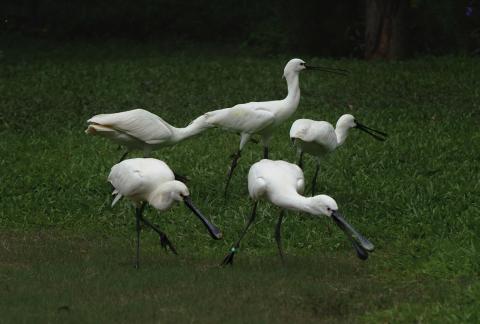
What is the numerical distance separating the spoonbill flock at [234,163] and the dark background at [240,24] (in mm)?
8860

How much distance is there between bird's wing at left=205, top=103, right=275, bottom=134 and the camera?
8.84 m

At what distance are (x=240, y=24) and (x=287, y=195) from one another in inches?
643

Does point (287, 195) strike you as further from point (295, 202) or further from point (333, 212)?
point (333, 212)

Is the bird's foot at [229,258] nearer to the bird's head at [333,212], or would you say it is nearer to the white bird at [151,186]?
the white bird at [151,186]

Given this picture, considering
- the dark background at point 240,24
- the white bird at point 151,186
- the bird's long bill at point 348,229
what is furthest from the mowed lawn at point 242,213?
the dark background at point 240,24

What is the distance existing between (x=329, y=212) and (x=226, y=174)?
3202mm

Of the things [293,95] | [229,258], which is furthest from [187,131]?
[229,258]

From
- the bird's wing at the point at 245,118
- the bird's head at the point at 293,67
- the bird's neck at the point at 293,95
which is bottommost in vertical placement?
the bird's wing at the point at 245,118

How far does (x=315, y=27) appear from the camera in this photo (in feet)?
60.8

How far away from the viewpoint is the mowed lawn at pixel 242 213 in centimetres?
616

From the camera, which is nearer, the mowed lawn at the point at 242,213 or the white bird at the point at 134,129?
the mowed lawn at the point at 242,213

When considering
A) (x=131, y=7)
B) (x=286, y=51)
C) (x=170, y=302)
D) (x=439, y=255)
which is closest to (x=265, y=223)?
(x=439, y=255)

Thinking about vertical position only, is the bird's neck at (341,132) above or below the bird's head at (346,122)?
below

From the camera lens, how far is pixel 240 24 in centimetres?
2295
